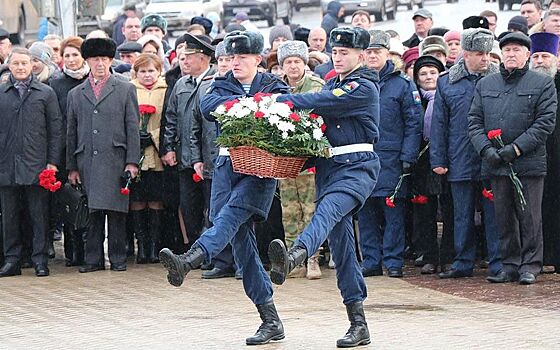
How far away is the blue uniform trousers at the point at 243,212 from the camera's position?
8977mm

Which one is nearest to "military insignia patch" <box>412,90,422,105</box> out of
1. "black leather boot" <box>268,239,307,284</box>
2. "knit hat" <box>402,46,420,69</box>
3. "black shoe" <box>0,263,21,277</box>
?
"knit hat" <box>402,46,420,69</box>

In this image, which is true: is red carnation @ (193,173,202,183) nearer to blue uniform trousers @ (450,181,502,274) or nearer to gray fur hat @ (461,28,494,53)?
blue uniform trousers @ (450,181,502,274)

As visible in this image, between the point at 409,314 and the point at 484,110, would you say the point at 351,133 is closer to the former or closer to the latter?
the point at 409,314

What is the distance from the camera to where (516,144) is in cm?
1180

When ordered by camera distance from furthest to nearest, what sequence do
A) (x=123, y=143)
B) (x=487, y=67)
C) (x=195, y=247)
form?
(x=123, y=143), (x=487, y=67), (x=195, y=247)

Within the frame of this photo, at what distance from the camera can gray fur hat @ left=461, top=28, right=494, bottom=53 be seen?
1237cm

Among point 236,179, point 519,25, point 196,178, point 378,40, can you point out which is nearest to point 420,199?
point 378,40

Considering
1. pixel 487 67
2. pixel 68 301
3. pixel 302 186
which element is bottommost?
pixel 68 301

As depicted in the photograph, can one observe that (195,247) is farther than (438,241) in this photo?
No

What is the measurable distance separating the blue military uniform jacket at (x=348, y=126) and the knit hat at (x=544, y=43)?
11.8ft

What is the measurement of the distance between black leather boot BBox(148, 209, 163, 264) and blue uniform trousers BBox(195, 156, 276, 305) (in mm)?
4834

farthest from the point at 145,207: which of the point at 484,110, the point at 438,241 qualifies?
the point at 484,110

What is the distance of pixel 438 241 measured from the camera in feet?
46.1

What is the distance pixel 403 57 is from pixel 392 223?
7.36 feet
